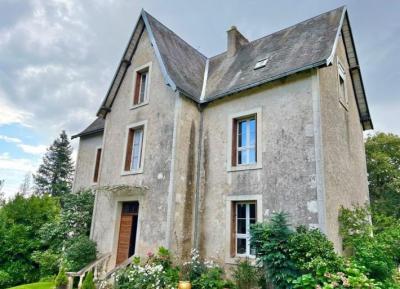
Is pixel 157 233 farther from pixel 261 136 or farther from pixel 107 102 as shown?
pixel 107 102

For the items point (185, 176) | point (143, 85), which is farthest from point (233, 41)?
point (185, 176)

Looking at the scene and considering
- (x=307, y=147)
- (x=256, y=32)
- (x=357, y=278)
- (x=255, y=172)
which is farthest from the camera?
(x=256, y=32)

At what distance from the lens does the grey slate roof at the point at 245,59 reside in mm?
9008

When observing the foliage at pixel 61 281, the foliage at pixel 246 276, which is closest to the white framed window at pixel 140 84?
the foliage at pixel 61 281

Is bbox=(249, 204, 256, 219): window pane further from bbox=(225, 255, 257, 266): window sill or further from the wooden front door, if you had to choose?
the wooden front door

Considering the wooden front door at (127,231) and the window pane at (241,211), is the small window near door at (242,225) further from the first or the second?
the wooden front door at (127,231)

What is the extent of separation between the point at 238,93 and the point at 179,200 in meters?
4.16

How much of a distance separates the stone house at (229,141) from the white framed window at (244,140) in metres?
0.03

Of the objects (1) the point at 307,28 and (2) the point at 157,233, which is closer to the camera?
(2) the point at 157,233

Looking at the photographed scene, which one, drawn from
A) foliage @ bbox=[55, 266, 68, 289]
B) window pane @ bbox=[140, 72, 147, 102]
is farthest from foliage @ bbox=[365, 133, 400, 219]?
foliage @ bbox=[55, 266, 68, 289]

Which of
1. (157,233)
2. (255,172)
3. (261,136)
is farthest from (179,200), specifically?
(261,136)

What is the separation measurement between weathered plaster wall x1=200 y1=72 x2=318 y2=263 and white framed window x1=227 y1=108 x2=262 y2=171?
13 cm

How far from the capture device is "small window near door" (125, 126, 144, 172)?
10.9 metres

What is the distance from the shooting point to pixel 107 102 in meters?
12.4
